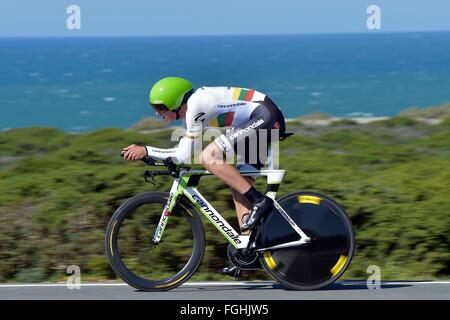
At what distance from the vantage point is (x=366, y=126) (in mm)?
20109

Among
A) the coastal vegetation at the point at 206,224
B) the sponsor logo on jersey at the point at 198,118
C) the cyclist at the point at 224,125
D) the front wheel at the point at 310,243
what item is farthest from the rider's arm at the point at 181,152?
the coastal vegetation at the point at 206,224

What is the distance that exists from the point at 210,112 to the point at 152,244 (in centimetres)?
125

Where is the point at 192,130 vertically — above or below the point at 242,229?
above

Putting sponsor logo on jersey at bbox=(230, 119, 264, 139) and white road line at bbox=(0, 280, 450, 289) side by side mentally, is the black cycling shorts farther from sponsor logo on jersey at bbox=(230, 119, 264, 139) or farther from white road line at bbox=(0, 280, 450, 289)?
white road line at bbox=(0, 280, 450, 289)

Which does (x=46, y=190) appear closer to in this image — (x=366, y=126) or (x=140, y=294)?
(x=140, y=294)

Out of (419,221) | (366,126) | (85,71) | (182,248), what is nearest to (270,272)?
(182,248)

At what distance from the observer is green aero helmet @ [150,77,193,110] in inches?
281

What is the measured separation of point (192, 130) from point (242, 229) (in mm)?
895

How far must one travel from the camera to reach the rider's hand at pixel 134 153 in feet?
23.3

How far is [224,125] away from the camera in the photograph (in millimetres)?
7363

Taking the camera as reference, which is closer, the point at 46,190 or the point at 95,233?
the point at 95,233

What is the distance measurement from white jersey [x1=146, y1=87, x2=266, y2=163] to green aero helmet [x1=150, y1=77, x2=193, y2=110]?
10 centimetres

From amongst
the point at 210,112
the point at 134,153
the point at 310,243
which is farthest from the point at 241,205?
the point at 134,153
